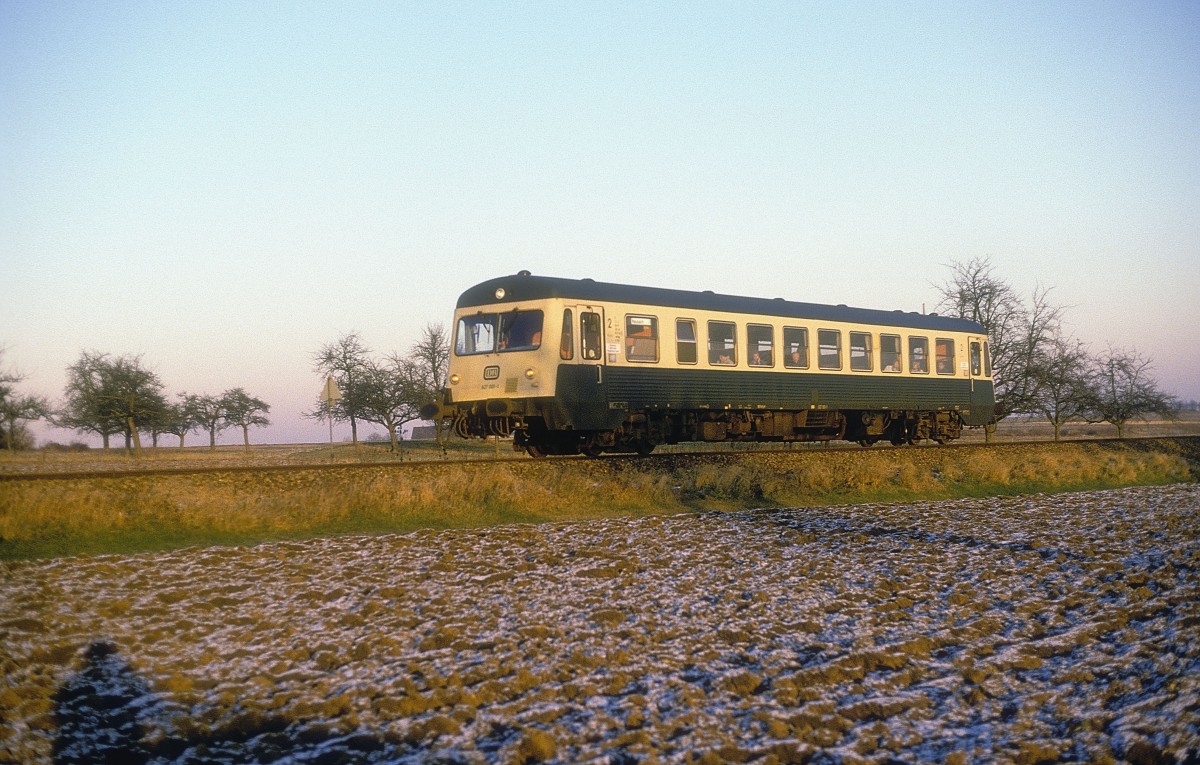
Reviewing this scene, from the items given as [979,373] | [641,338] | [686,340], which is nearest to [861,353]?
[979,373]

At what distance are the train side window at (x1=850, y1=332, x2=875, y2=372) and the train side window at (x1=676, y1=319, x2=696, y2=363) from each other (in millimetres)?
4895

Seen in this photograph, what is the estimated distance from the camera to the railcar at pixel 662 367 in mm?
15266

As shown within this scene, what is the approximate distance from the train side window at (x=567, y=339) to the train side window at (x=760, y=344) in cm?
435

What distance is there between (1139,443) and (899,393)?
7220 mm

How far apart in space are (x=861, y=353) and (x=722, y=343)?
445 centimetres

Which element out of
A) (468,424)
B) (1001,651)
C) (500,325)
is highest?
(500,325)

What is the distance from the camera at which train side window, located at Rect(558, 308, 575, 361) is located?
1509cm

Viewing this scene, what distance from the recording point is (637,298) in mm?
16250

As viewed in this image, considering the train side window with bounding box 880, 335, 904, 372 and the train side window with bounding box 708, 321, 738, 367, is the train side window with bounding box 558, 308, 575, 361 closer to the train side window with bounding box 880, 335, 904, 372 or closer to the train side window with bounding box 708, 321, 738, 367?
the train side window with bounding box 708, 321, 738, 367

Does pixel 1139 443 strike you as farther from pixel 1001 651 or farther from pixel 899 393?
pixel 1001 651

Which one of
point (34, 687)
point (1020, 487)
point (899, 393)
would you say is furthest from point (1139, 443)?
point (34, 687)

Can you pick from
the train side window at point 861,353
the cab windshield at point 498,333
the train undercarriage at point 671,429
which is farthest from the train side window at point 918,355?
the cab windshield at point 498,333

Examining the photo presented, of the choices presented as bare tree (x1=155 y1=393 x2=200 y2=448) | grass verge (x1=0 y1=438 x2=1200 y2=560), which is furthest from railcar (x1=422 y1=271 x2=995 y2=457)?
bare tree (x1=155 y1=393 x2=200 y2=448)

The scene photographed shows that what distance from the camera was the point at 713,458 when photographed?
16.3 m
